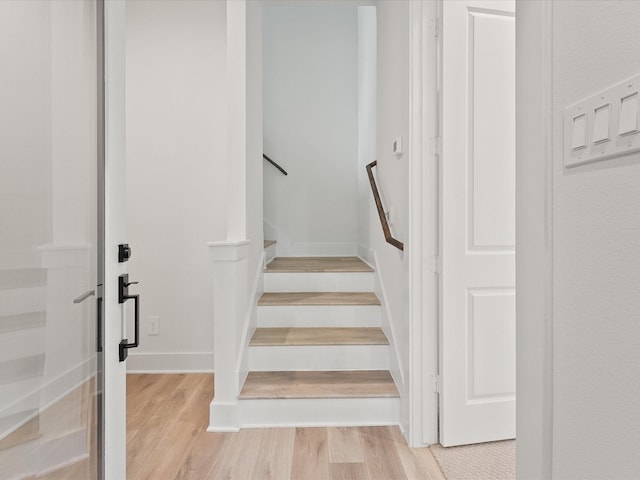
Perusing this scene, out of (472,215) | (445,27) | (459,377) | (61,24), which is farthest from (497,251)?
(61,24)

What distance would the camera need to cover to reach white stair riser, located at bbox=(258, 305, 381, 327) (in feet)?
10.6

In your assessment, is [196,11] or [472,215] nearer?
[472,215]

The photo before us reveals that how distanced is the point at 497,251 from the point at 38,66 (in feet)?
6.70

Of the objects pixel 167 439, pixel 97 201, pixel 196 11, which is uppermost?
pixel 196 11

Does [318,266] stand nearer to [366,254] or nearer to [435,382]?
[366,254]

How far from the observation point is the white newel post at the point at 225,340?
2539mm

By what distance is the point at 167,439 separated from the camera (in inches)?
95.6

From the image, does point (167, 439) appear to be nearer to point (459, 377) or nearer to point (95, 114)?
point (459, 377)

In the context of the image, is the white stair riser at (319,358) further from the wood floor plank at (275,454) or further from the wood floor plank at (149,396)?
the wood floor plank at (149,396)

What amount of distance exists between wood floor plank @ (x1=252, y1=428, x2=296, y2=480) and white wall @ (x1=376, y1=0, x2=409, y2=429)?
2.04ft
